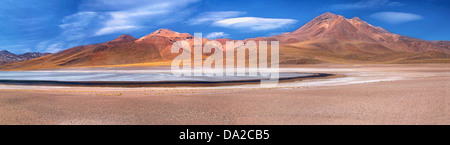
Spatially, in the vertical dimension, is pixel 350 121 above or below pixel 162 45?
below
